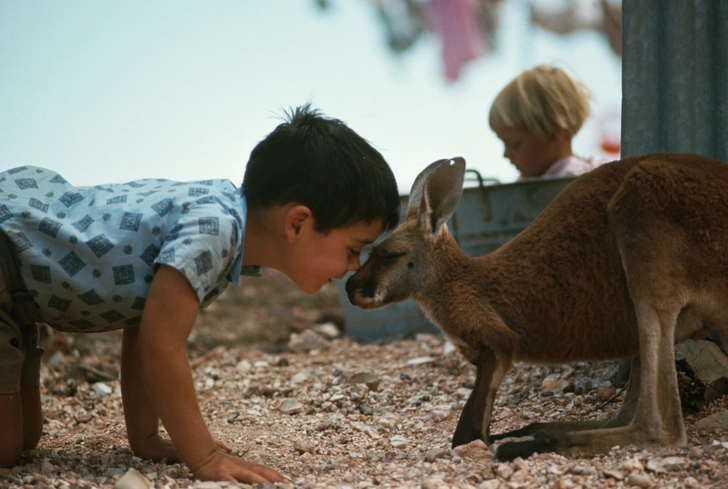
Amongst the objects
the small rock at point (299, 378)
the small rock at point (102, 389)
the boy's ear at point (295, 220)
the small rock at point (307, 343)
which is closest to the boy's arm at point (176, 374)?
the boy's ear at point (295, 220)

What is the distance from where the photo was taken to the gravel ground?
200 centimetres

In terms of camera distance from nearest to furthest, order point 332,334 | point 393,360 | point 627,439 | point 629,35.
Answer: point 627,439
point 629,35
point 393,360
point 332,334

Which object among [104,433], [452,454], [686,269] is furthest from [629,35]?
[104,433]

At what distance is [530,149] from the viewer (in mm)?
4520

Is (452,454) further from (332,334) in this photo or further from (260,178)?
(332,334)

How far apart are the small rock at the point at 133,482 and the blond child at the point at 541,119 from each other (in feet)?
10.0

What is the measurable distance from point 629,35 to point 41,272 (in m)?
2.16

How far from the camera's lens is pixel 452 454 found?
2.19m

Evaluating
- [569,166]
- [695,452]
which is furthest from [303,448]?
[569,166]

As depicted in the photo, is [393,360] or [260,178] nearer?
[260,178]

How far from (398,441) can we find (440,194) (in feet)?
2.79

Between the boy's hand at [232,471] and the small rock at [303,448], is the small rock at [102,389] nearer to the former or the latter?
the small rock at [303,448]

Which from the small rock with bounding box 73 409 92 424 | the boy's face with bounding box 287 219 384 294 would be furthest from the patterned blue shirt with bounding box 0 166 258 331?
the small rock with bounding box 73 409 92 424

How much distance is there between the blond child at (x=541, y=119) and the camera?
443 centimetres
